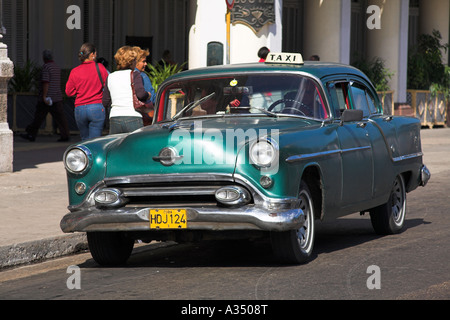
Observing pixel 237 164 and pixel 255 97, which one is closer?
pixel 237 164

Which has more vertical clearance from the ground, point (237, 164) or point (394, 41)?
point (394, 41)

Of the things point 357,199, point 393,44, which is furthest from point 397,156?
point 393,44

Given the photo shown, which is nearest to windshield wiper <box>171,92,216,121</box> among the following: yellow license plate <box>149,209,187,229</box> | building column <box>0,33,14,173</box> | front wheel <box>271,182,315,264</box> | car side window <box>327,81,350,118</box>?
car side window <box>327,81,350,118</box>

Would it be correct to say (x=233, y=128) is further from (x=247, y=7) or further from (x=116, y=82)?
(x=247, y=7)

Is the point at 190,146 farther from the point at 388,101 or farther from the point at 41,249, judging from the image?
the point at 388,101

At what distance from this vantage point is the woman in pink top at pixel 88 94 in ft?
43.1

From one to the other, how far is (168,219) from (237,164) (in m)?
0.69

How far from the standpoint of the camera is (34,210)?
11242 millimetres

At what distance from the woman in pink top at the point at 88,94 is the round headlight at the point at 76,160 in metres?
4.56

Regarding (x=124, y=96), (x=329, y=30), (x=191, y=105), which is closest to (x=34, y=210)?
(x=124, y=96)

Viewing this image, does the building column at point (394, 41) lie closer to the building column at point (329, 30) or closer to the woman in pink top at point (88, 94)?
the building column at point (329, 30)

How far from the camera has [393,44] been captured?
1093 inches

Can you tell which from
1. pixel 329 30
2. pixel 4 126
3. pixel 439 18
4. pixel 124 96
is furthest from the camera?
pixel 439 18
